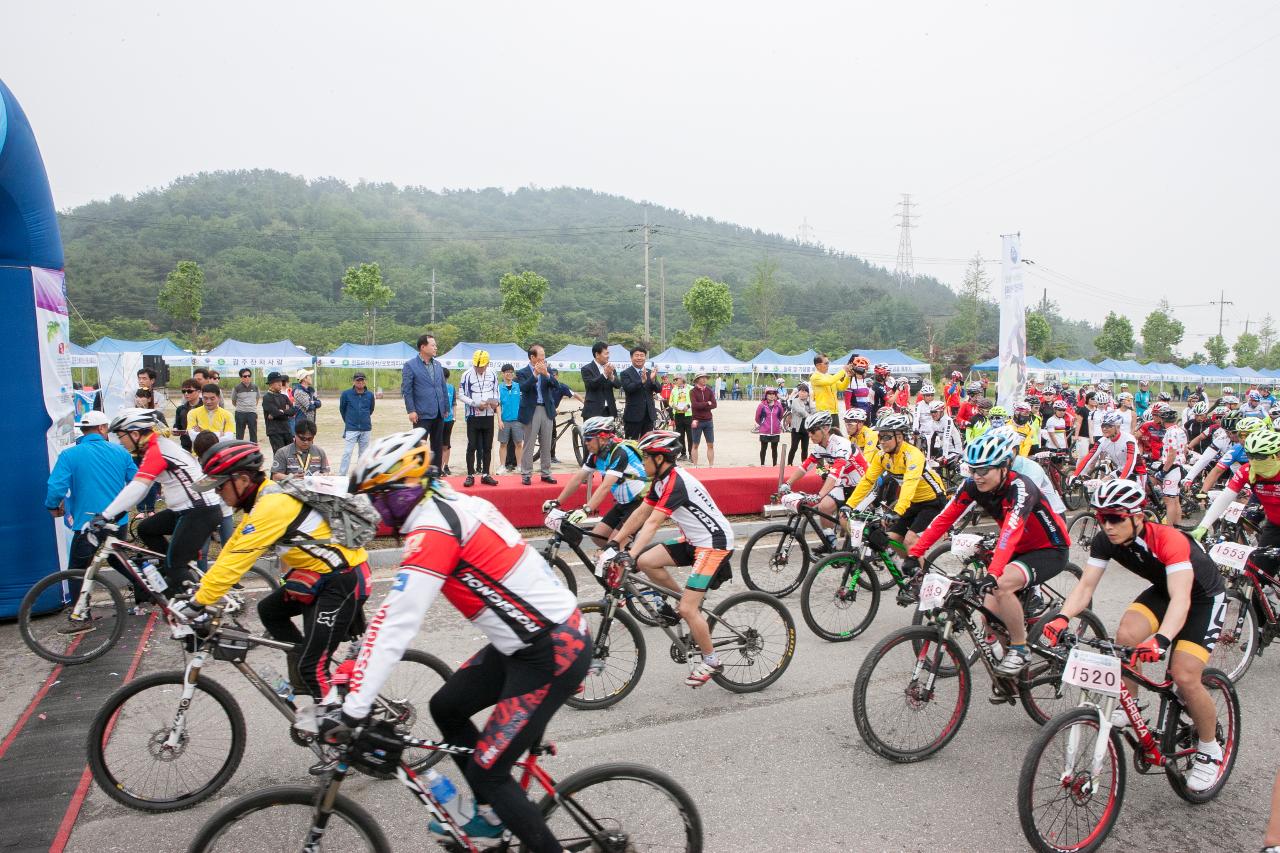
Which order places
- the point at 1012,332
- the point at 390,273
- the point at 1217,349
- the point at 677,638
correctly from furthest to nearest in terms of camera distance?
the point at 390,273 < the point at 1217,349 < the point at 1012,332 < the point at 677,638

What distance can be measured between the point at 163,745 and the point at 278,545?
117 centimetres

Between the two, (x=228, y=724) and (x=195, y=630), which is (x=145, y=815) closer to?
(x=228, y=724)

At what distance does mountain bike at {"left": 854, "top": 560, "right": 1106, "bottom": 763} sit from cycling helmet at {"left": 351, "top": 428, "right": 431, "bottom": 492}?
3005 millimetres

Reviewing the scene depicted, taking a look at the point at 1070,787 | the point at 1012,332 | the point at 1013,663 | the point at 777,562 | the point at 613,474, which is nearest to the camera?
the point at 1070,787

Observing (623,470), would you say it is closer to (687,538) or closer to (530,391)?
(687,538)

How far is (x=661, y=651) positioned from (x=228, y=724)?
133 inches

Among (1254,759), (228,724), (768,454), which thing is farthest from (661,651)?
A: (768,454)

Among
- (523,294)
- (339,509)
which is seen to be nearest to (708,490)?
(339,509)

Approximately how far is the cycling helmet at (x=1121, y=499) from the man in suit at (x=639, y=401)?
839 centimetres

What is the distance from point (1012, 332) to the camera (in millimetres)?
16547

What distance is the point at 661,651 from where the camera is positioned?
21.9 ft

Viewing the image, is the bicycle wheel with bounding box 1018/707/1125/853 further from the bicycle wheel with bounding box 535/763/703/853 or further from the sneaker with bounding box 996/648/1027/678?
the bicycle wheel with bounding box 535/763/703/853

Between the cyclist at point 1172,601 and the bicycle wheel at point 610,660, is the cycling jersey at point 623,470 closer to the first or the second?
the bicycle wheel at point 610,660

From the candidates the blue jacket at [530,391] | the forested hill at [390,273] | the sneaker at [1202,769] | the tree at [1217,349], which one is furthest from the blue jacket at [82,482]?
the tree at [1217,349]
